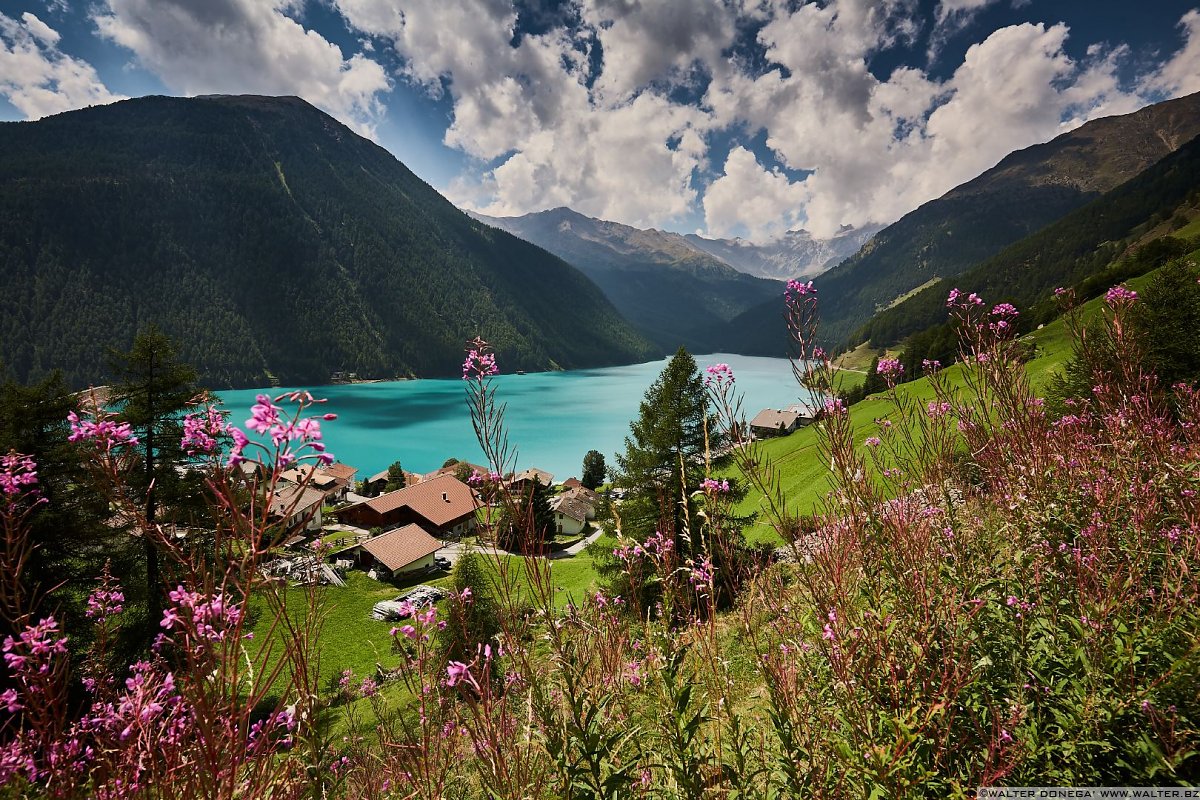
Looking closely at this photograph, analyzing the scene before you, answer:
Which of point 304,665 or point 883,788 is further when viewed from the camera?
point 883,788

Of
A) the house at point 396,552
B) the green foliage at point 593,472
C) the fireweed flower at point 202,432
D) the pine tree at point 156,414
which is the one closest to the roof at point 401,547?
the house at point 396,552

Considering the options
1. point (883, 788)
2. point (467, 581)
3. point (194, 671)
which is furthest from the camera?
point (467, 581)

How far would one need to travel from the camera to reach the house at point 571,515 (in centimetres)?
4536

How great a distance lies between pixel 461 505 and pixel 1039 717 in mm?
46404

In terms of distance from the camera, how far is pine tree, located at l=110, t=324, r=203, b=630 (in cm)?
1171

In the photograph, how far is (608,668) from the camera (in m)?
2.46

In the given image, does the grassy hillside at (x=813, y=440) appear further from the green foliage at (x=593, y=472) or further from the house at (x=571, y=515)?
the green foliage at (x=593, y=472)

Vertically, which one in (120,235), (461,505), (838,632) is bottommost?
(461,505)

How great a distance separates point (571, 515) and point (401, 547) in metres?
16.0

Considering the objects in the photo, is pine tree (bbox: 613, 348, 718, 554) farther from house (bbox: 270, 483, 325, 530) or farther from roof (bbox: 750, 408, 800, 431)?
roof (bbox: 750, 408, 800, 431)

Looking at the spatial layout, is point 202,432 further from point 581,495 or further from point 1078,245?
point 1078,245

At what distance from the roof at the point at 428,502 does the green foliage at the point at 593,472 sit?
570 inches

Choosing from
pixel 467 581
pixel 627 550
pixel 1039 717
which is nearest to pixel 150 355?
pixel 467 581

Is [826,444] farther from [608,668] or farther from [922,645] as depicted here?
[608,668]
